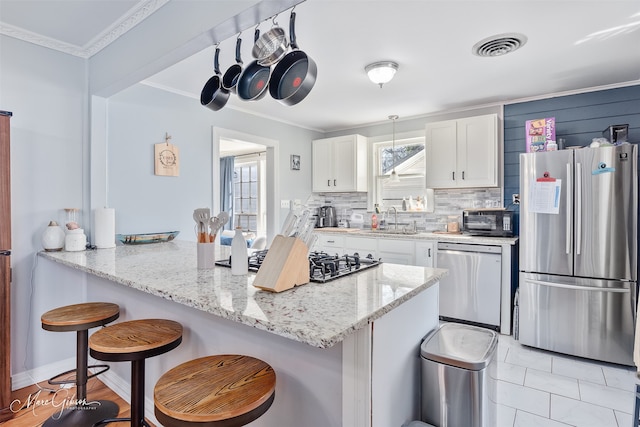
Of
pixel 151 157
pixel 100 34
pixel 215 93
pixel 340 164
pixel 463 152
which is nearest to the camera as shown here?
pixel 215 93

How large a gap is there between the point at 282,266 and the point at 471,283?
2.73m

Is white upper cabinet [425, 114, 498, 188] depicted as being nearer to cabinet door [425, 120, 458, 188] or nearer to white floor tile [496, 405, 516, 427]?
cabinet door [425, 120, 458, 188]

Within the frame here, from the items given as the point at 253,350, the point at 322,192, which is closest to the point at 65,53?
the point at 253,350

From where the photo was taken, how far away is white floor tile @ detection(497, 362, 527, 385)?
2.49 metres

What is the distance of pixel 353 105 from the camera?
3900mm

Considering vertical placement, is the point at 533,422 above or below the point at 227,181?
below

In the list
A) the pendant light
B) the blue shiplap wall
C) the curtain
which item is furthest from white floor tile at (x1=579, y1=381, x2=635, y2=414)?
the curtain

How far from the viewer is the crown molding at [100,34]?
204 centimetres

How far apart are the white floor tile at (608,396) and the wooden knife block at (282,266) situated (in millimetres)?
2218

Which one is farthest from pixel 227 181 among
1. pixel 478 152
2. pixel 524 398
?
pixel 524 398

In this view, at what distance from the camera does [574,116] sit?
3379 mm

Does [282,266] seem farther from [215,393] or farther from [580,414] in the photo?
[580,414]

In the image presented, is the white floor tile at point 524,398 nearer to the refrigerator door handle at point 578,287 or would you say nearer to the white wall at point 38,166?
the refrigerator door handle at point 578,287

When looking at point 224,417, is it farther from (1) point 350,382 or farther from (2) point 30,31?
(2) point 30,31
